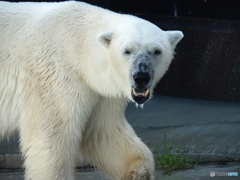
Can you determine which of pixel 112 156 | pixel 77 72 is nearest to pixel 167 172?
pixel 112 156

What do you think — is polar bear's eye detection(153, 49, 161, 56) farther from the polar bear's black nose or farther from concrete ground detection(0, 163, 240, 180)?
concrete ground detection(0, 163, 240, 180)

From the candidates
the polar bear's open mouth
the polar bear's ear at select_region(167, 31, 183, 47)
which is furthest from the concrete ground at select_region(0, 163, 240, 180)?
the polar bear's ear at select_region(167, 31, 183, 47)

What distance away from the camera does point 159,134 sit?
6938 millimetres

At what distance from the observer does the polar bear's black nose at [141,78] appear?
4660 mm

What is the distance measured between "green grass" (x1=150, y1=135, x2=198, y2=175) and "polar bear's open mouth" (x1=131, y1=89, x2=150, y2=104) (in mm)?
1359

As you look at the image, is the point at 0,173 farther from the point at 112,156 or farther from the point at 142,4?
the point at 142,4

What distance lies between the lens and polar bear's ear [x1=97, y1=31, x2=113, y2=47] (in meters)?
4.81

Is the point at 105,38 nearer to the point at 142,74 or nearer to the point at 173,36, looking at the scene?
the point at 142,74

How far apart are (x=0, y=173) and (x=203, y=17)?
366 cm

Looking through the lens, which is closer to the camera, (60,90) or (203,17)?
(60,90)

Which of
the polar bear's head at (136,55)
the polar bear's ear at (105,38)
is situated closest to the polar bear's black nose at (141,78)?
the polar bear's head at (136,55)

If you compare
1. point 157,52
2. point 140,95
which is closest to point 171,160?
point 140,95

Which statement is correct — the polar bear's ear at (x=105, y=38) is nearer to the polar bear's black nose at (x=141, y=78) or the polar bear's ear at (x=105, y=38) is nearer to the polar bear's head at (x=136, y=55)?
the polar bear's head at (x=136, y=55)

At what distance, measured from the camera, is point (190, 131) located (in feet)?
22.9
